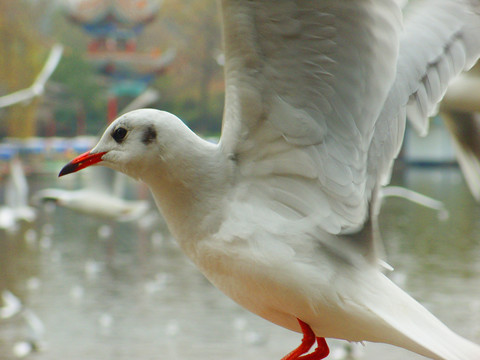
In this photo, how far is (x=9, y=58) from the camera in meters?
23.0

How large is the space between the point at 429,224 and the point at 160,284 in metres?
5.10

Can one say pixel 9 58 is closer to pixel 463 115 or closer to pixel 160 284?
pixel 160 284

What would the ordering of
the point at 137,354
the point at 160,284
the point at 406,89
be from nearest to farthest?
the point at 406,89
the point at 137,354
the point at 160,284

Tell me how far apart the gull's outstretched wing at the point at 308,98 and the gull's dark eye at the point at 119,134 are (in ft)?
0.65

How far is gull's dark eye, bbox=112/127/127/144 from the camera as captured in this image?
5.22ft

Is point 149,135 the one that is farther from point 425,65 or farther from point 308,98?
point 425,65

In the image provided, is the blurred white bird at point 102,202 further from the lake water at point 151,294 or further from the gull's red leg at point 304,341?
the gull's red leg at point 304,341

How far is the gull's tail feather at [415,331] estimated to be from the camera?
1.46m

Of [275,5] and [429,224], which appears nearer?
[275,5]

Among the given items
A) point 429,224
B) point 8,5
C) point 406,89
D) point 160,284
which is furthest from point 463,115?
point 8,5

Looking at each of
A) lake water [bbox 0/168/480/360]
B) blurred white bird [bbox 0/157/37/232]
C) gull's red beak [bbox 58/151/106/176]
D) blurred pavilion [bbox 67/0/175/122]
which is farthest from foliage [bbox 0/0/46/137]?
gull's red beak [bbox 58/151/106/176]

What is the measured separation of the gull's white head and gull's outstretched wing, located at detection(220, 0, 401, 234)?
101mm

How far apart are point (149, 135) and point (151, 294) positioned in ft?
14.6

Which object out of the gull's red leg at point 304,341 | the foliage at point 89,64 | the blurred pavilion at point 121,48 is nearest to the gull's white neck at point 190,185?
the gull's red leg at point 304,341
